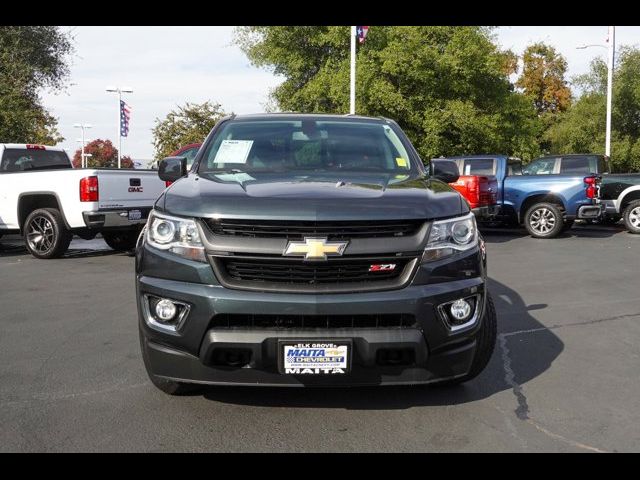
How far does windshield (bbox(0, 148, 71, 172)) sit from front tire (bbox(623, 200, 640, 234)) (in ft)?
39.8

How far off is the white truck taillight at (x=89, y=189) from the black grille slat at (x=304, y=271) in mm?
7315

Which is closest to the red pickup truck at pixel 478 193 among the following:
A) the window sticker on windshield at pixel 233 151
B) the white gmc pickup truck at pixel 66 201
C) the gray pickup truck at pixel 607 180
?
the gray pickup truck at pixel 607 180

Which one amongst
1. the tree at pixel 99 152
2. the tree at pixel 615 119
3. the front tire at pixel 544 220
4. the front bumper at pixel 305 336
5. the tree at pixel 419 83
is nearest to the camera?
the front bumper at pixel 305 336

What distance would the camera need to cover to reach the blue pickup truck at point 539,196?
1470 centimetres

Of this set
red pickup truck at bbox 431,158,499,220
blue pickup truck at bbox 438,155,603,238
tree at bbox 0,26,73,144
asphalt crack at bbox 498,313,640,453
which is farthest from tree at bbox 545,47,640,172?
asphalt crack at bbox 498,313,640,453

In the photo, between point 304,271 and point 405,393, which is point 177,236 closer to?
point 304,271

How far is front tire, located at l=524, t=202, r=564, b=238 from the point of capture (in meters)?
15.0

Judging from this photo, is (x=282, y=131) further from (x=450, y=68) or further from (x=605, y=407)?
(x=450, y=68)

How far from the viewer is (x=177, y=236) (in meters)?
3.61

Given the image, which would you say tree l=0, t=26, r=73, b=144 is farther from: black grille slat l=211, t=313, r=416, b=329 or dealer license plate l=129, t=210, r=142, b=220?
black grille slat l=211, t=313, r=416, b=329

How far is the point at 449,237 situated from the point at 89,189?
777cm

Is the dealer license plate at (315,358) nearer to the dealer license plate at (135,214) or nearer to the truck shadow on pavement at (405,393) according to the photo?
the truck shadow on pavement at (405,393)
